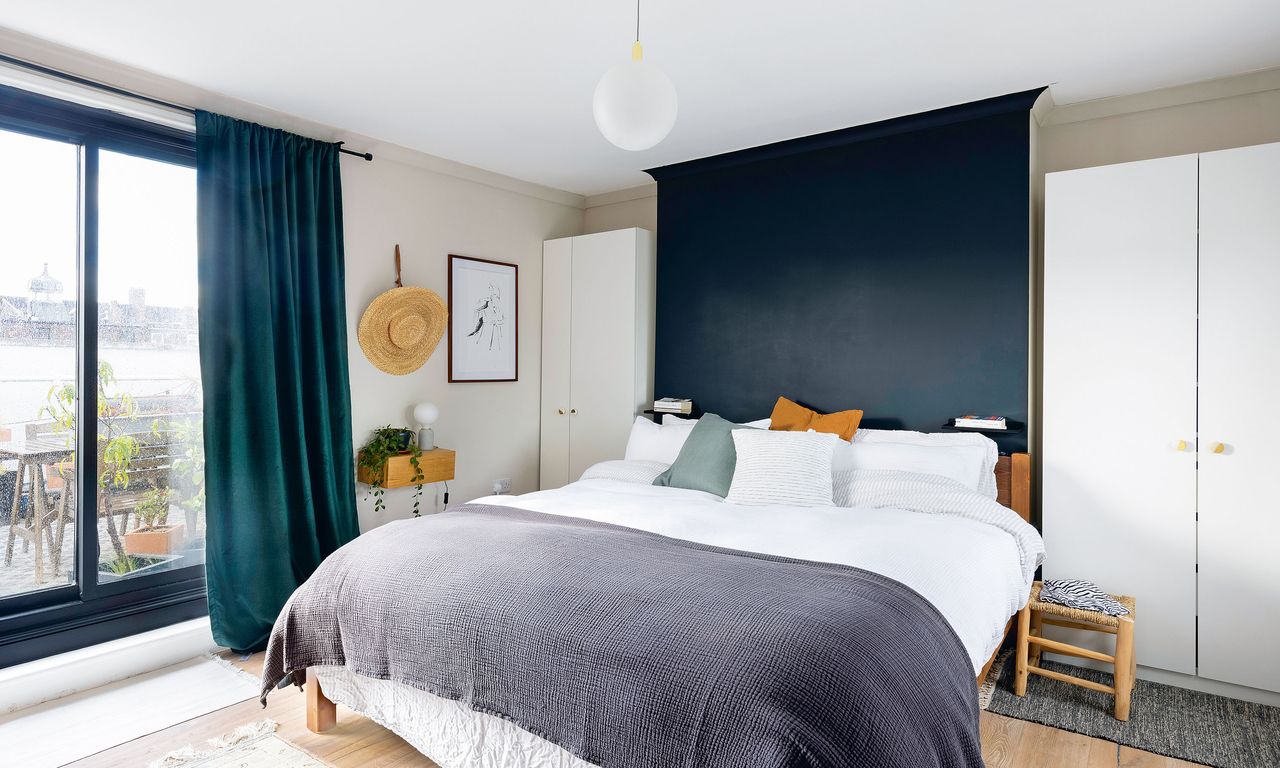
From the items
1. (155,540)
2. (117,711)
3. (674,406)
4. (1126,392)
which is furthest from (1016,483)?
(155,540)

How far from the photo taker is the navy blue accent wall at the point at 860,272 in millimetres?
3297

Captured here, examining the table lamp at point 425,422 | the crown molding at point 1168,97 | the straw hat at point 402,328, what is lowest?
the table lamp at point 425,422

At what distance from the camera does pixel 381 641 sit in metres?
2.12

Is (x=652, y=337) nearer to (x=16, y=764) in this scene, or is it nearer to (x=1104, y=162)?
(x=1104, y=162)

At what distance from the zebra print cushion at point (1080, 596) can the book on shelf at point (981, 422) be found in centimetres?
68

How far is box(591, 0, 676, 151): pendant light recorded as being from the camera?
6.45ft

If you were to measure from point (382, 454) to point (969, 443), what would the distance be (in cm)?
286

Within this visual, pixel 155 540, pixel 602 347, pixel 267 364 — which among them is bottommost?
pixel 155 540

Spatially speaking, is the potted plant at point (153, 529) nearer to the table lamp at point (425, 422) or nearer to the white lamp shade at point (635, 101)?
the table lamp at point (425, 422)

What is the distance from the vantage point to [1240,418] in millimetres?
2764

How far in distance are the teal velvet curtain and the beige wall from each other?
193 centimetres

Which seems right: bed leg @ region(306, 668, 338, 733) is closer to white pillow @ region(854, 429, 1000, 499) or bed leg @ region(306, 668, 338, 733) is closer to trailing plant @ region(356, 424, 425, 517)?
trailing plant @ region(356, 424, 425, 517)

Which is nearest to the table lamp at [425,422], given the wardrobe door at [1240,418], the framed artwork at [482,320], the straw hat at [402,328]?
the straw hat at [402,328]

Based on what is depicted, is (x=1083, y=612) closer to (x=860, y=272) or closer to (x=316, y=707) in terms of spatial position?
(x=860, y=272)
